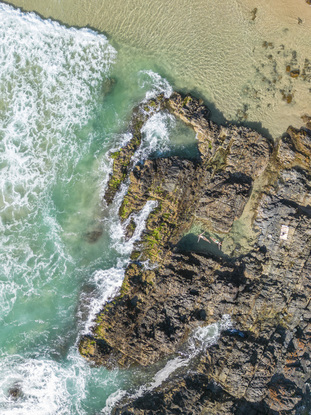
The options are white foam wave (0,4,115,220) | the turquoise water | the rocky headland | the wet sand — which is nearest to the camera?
the rocky headland

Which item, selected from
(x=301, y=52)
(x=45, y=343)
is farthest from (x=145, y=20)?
(x=45, y=343)

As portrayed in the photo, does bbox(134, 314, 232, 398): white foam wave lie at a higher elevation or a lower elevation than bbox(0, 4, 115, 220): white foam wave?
lower

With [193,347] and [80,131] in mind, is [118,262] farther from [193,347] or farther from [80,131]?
[80,131]

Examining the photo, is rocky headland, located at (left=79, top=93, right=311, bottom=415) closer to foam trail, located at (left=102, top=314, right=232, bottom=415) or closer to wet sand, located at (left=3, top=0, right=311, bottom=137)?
foam trail, located at (left=102, top=314, right=232, bottom=415)

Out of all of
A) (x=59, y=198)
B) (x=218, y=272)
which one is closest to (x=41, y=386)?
(x=59, y=198)

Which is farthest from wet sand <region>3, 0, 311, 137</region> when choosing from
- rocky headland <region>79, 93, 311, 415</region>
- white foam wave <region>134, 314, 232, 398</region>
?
white foam wave <region>134, 314, 232, 398</region>

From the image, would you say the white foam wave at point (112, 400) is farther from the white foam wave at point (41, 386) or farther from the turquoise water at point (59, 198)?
the white foam wave at point (41, 386)

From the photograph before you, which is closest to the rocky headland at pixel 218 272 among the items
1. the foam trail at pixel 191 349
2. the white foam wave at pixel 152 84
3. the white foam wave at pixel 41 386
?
the foam trail at pixel 191 349

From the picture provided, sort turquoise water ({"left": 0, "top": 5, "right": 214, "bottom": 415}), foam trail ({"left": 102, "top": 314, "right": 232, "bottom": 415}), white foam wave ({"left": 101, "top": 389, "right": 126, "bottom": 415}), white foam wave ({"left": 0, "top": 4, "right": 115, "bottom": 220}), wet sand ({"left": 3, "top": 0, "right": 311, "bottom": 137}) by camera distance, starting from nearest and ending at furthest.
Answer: foam trail ({"left": 102, "top": 314, "right": 232, "bottom": 415}) → white foam wave ({"left": 101, "top": 389, "right": 126, "bottom": 415}) → turquoise water ({"left": 0, "top": 5, "right": 214, "bottom": 415}) → wet sand ({"left": 3, "top": 0, "right": 311, "bottom": 137}) → white foam wave ({"left": 0, "top": 4, "right": 115, "bottom": 220})
